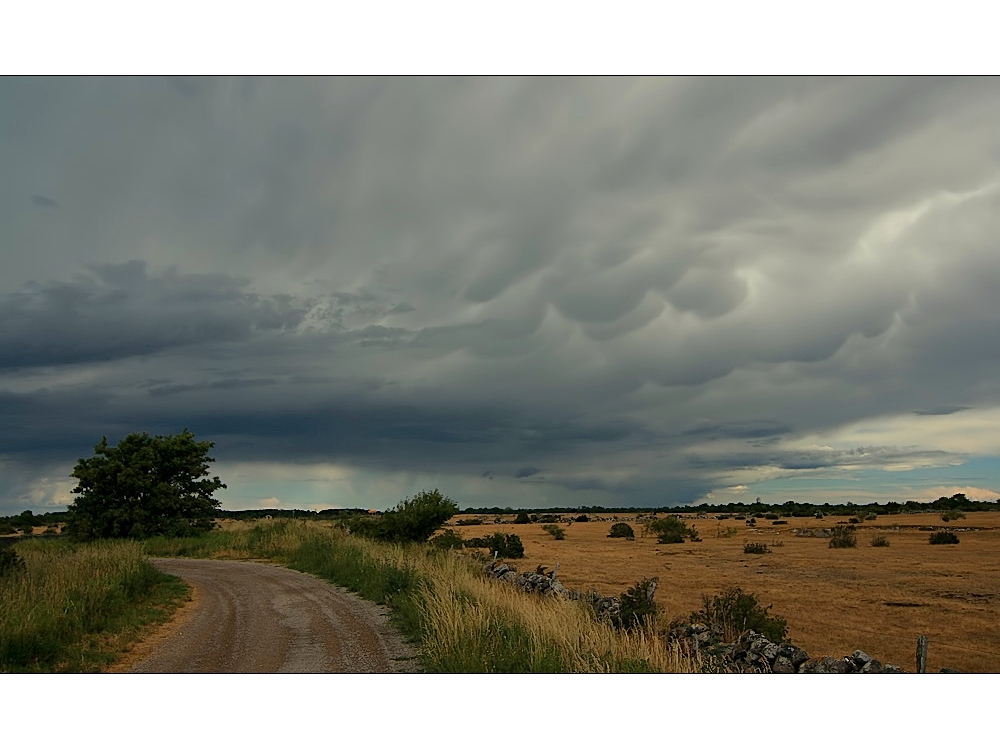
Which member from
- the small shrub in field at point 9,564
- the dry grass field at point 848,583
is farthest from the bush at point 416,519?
the small shrub in field at point 9,564

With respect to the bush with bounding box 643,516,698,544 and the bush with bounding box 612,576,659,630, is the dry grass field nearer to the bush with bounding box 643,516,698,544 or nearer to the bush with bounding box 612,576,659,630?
A: the bush with bounding box 643,516,698,544

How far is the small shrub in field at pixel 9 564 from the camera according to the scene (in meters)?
21.0

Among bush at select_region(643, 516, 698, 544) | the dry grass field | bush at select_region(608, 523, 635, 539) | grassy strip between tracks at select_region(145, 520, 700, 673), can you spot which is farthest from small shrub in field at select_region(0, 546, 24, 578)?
bush at select_region(608, 523, 635, 539)

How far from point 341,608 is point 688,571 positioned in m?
22.1

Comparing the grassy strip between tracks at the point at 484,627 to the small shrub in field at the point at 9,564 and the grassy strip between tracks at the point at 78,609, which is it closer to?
the grassy strip between tracks at the point at 78,609

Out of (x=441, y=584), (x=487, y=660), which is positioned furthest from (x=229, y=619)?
(x=487, y=660)

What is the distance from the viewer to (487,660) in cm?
1176

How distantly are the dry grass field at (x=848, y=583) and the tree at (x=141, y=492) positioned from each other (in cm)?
2513

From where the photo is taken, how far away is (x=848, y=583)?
97.6 ft

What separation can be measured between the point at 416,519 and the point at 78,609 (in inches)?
1015

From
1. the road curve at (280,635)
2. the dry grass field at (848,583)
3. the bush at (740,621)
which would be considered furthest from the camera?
the dry grass field at (848,583)

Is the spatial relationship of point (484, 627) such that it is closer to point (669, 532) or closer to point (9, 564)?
point (9, 564)

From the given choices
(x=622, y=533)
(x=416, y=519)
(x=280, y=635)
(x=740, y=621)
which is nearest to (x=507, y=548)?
(x=416, y=519)

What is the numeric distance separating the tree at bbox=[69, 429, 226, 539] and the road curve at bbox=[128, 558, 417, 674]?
27.4m
